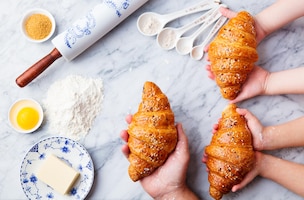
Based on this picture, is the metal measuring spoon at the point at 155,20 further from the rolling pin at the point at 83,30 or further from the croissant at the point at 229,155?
the croissant at the point at 229,155

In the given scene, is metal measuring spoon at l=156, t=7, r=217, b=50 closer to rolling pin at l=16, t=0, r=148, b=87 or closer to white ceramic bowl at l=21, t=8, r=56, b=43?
rolling pin at l=16, t=0, r=148, b=87

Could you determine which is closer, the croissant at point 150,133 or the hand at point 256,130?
the croissant at point 150,133

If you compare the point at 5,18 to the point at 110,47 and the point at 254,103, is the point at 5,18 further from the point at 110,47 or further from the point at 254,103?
the point at 254,103

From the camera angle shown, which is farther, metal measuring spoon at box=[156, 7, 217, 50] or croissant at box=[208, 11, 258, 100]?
metal measuring spoon at box=[156, 7, 217, 50]

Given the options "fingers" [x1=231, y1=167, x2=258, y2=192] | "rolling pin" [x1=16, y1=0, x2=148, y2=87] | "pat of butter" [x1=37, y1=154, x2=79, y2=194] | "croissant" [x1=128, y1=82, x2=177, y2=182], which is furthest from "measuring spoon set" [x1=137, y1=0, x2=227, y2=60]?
"pat of butter" [x1=37, y1=154, x2=79, y2=194]

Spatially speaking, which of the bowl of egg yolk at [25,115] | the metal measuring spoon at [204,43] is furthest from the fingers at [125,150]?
the metal measuring spoon at [204,43]
